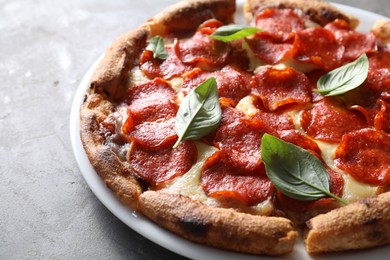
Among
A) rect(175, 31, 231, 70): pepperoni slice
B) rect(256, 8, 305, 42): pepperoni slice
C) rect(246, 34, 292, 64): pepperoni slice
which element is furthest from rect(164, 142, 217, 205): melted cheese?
rect(256, 8, 305, 42): pepperoni slice

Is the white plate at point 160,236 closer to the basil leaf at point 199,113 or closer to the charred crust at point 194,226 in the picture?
the charred crust at point 194,226

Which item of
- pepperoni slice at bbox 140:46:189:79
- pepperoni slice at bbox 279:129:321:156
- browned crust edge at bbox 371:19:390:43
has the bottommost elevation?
pepperoni slice at bbox 140:46:189:79

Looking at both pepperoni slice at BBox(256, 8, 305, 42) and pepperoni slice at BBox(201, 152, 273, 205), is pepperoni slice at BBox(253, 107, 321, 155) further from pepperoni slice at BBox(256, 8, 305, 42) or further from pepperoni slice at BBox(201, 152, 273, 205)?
pepperoni slice at BBox(256, 8, 305, 42)

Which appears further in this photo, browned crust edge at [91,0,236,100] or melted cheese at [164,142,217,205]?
browned crust edge at [91,0,236,100]

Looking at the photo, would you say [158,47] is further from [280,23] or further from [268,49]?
[280,23]

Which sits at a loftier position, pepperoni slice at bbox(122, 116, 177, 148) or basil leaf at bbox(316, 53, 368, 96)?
basil leaf at bbox(316, 53, 368, 96)

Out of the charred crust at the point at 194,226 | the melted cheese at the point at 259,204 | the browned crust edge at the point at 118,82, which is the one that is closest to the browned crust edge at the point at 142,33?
the browned crust edge at the point at 118,82
